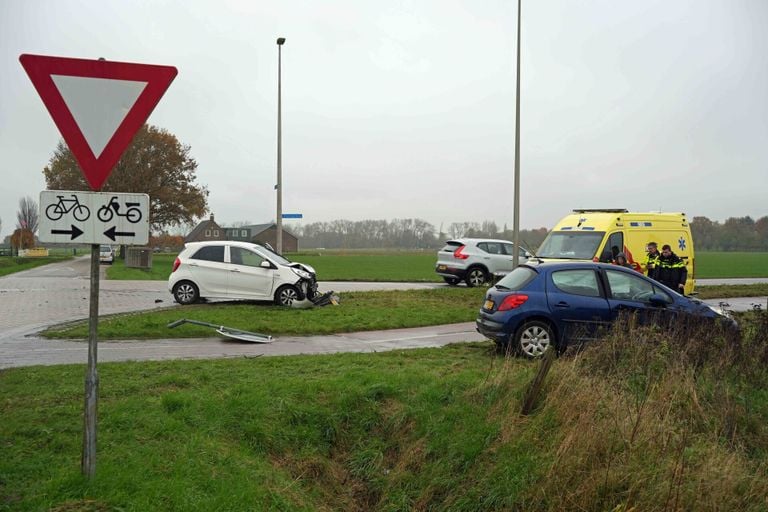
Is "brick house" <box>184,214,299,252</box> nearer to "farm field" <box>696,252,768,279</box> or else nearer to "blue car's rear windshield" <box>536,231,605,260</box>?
"farm field" <box>696,252,768,279</box>

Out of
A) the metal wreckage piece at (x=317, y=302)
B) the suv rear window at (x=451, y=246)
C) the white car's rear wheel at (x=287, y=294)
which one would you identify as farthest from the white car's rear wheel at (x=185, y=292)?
the suv rear window at (x=451, y=246)

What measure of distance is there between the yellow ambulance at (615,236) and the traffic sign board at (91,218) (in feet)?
42.6

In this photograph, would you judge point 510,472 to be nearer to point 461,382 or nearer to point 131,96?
point 461,382

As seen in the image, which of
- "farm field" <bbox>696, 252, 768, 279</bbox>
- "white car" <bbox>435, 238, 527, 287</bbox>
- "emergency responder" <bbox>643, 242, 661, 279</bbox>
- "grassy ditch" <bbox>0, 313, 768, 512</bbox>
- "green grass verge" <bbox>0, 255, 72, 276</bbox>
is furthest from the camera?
"green grass verge" <bbox>0, 255, 72, 276</bbox>

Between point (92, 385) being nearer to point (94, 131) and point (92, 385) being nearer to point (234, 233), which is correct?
point (94, 131)

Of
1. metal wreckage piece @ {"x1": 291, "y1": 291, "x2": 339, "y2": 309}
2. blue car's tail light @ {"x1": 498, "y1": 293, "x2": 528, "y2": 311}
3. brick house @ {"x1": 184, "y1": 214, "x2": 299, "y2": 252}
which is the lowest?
metal wreckage piece @ {"x1": 291, "y1": 291, "x2": 339, "y2": 309}

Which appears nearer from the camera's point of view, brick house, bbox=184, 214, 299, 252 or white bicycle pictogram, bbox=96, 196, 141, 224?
white bicycle pictogram, bbox=96, 196, 141, 224

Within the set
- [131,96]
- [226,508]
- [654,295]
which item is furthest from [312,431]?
[654,295]

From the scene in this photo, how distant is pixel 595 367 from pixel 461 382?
1347 mm

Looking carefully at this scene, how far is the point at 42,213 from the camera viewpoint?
3.51 metres

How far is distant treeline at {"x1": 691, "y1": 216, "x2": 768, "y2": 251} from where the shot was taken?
69.0 meters

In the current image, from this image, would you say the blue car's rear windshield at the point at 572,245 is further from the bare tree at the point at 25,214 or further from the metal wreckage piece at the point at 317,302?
the bare tree at the point at 25,214

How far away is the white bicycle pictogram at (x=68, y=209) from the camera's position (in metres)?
3.50

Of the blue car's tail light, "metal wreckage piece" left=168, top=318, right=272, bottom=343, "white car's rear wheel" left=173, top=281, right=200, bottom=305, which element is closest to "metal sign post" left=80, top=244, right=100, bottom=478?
the blue car's tail light
